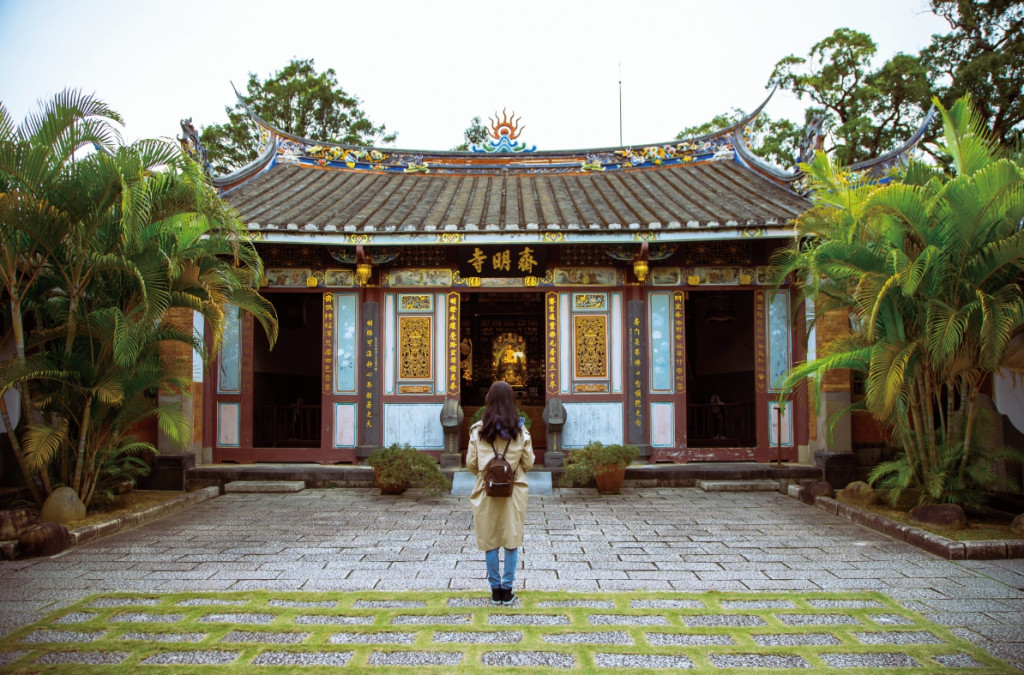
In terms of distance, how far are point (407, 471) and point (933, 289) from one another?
17.2ft

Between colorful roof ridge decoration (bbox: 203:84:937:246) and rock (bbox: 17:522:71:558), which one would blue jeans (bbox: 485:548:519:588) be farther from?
colorful roof ridge decoration (bbox: 203:84:937:246)

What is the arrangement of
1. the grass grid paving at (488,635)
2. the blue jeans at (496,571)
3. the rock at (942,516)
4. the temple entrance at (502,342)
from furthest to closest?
the temple entrance at (502,342)
the rock at (942,516)
the blue jeans at (496,571)
the grass grid paving at (488,635)

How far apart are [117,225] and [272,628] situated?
4.05 meters

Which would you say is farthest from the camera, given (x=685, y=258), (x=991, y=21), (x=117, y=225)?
(x=991, y=21)

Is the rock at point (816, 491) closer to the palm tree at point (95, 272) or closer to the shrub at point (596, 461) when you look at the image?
the shrub at point (596, 461)

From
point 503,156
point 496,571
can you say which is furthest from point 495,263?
point 496,571

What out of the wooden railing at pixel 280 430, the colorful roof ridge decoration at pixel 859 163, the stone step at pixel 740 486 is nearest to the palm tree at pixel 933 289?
the stone step at pixel 740 486

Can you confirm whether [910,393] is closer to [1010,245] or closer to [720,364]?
[1010,245]

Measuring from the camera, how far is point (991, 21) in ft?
55.1

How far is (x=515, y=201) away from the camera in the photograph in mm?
10156

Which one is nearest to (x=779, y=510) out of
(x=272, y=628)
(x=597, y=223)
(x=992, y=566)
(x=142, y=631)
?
(x=992, y=566)

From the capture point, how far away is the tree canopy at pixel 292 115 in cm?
2078

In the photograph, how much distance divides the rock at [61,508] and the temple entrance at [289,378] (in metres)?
3.09

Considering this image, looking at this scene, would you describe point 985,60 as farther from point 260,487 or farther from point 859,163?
point 260,487
